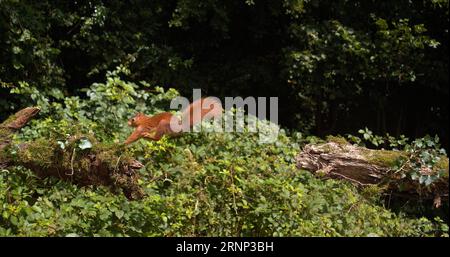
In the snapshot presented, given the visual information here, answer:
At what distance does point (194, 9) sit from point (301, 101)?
1.94 m

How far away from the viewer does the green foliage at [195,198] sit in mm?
3543

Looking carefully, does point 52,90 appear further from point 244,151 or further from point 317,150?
point 317,150

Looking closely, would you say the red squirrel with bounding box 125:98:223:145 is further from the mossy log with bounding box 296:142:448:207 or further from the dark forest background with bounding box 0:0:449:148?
the dark forest background with bounding box 0:0:449:148

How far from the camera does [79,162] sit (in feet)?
12.8

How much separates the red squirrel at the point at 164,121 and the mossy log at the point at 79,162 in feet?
1.28

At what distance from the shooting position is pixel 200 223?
12.8 feet

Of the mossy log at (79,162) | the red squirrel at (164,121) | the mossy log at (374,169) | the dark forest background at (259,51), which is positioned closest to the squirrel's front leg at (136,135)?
the red squirrel at (164,121)

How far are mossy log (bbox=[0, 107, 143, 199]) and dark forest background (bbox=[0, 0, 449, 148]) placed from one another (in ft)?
7.43

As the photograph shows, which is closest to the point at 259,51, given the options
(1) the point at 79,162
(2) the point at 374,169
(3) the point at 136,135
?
(3) the point at 136,135

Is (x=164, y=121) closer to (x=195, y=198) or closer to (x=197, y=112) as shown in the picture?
(x=197, y=112)

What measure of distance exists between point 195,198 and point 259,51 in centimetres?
397

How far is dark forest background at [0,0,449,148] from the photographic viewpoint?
6543mm

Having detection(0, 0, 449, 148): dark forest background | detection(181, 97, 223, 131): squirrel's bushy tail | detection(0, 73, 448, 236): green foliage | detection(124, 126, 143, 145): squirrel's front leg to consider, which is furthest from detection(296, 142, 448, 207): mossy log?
detection(0, 0, 449, 148): dark forest background

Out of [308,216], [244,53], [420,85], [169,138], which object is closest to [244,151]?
[169,138]
